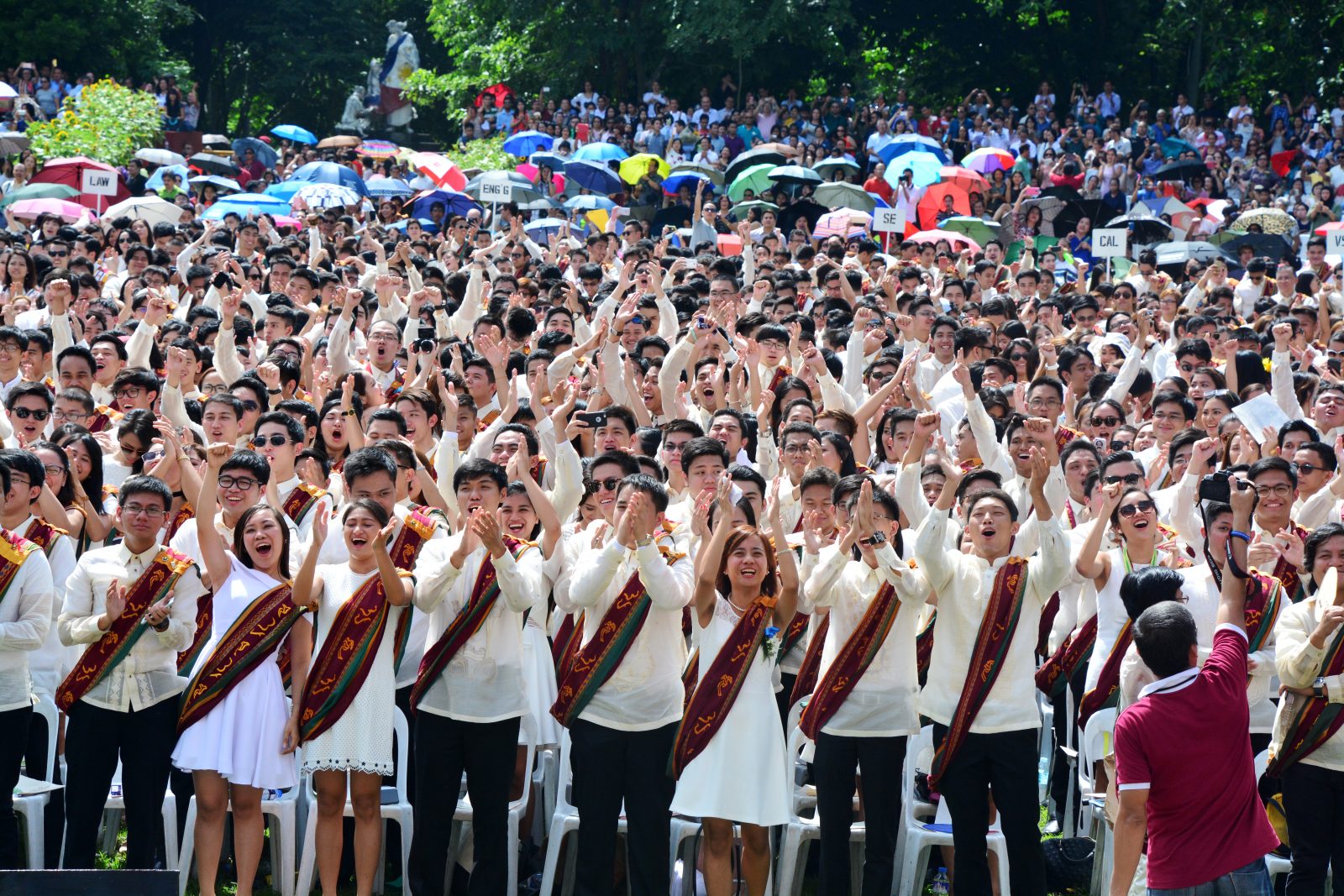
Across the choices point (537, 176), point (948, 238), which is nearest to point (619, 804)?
point (948, 238)

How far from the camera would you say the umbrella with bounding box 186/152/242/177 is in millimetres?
24531

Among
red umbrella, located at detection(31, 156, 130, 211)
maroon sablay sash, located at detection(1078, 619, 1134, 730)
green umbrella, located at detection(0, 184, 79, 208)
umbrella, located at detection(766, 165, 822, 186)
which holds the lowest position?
maroon sablay sash, located at detection(1078, 619, 1134, 730)

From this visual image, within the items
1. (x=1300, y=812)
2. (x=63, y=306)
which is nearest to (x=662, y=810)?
(x=1300, y=812)

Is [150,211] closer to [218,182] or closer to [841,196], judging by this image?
[218,182]

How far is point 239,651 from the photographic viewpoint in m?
6.17

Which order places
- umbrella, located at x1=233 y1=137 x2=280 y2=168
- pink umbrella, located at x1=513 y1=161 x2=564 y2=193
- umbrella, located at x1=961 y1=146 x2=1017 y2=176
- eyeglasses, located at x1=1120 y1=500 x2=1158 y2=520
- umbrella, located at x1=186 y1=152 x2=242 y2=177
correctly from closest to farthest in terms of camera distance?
eyeglasses, located at x1=1120 y1=500 x2=1158 y2=520
pink umbrella, located at x1=513 y1=161 x2=564 y2=193
umbrella, located at x1=961 y1=146 x2=1017 y2=176
umbrella, located at x1=186 y1=152 x2=242 y2=177
umbrella, located at x1=233 y1=137 x2=280 y2=168

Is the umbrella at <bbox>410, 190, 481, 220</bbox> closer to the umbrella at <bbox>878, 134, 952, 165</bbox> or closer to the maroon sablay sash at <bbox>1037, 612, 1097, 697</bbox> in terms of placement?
the umbrella at <bbox>878, 134, 952, 165</bbox>

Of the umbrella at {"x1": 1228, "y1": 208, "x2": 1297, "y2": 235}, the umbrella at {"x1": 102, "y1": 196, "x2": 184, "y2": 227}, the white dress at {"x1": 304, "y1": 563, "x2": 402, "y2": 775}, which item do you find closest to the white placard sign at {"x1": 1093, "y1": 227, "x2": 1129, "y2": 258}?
the umbrella at {"x1": 1228, "y1": 208, "x2": 1297, "y2": 235}

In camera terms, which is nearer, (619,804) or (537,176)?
(619,804)

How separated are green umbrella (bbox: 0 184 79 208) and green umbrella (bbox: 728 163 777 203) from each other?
26.0 ft

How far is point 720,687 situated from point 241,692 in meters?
1.70

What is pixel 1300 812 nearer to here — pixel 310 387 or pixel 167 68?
pixel 310 387

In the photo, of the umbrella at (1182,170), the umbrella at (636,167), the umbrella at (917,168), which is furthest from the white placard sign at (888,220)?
the umbrella at (1182,170)

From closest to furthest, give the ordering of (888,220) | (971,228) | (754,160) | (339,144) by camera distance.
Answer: (888,220), (971,228), (754,160), (339,144)
